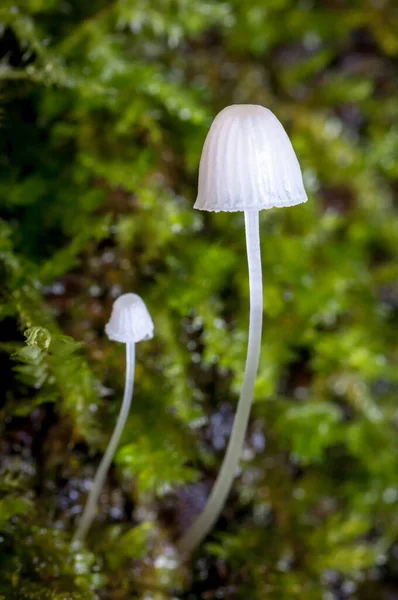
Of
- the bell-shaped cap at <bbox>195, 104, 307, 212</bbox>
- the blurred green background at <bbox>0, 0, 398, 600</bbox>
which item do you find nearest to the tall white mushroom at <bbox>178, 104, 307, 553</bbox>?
the bell-shaped cap at <bbox>195, 104, 307, 212</bbox>

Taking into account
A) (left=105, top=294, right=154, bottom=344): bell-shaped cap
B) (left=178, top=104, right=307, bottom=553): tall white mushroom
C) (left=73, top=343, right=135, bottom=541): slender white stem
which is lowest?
(left=73, top=343, right=135, bottom=541): slender white stem

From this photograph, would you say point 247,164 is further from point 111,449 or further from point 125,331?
point 111,449

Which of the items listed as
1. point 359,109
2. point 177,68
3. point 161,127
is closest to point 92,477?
point 161,127

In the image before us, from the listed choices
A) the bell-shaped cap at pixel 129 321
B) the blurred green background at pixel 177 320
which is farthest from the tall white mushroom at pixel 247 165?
the blurred green background at pixel 177 320

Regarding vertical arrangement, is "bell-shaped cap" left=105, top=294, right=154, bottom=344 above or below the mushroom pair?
below

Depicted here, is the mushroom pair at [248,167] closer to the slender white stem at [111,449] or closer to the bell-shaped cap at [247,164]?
the bell-shaped cap at [247,164]

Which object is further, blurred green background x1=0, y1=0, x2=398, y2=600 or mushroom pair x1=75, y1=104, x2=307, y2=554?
blurred green background x1=0, y1=0, x2=398, y2=600

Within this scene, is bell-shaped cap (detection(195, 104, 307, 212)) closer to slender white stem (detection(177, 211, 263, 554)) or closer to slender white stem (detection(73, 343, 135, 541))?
slender white stem (detection(177, 211, 263, 554))

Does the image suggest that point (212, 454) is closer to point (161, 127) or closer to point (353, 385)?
point (353, 385)

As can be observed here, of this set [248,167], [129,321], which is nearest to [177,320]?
[129,321]
